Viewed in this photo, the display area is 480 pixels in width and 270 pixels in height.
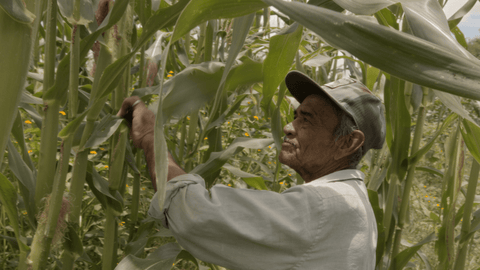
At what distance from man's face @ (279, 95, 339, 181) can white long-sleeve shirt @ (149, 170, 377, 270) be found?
228 millimetres

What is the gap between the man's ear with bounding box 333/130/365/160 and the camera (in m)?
1.11

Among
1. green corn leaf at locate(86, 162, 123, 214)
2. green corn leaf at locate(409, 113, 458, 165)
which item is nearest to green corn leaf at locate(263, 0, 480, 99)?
green corn leaf at locate(86, 162, 123, 214)

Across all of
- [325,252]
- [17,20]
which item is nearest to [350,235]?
[325,252]

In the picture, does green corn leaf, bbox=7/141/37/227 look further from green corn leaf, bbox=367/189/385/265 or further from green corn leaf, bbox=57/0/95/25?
green corn leaf, bbox=367/189/385/265

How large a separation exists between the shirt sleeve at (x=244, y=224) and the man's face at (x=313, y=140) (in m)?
0.25

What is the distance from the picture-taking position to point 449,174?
149cm

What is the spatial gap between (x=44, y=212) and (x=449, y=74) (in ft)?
2.72

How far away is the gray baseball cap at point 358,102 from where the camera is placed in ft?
3.67

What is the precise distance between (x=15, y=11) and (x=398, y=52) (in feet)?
1.39

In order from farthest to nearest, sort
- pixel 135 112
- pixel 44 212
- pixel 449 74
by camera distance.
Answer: pixel 135 112 < pixel 44 212 < pixel 449 74

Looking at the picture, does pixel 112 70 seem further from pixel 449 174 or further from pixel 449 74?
pixel 449 174

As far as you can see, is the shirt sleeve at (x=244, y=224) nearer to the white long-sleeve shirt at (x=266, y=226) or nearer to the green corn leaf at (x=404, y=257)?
the white long-sleeve shirt at (x=266, y=226)

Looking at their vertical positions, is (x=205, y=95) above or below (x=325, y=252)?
above

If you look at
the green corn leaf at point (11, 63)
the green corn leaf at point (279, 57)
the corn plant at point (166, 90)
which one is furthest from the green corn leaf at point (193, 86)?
the green corn leaf at point (11, 63)
